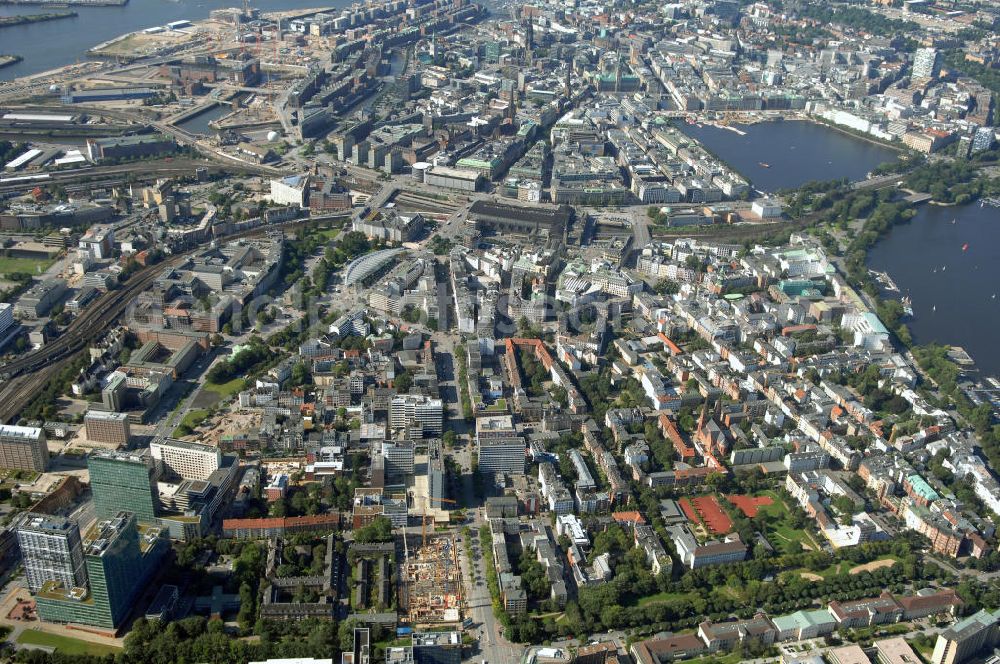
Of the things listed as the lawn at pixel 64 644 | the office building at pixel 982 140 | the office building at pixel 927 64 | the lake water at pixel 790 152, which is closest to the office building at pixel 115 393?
the lawn at pixel 64 644

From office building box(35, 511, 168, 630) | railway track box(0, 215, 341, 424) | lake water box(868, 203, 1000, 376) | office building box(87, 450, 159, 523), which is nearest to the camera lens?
office building box(35, 511, 168, 630)

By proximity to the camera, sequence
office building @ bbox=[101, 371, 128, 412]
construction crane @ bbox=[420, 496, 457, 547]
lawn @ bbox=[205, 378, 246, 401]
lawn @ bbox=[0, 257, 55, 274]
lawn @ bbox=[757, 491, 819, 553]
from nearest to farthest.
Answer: construction crane @ bbox=[420, 496, 457, 547] < lawn @ bbox=[757, 491, 819, 553] < office building @ bbox=[101, 371, 128, 412] < lawn @ bbox=[205, 378, 246, 401] < lawn @ bbox=[0, 257, 55, 274]

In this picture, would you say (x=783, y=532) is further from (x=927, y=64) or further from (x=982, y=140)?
(x=927, y=64)

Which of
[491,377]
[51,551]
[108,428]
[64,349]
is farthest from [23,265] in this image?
[51,551]

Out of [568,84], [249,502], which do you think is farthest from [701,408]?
[568,84]

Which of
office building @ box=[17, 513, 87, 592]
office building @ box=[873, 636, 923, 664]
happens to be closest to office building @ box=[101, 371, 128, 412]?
office building @ box=[17, 513, 87, 592]

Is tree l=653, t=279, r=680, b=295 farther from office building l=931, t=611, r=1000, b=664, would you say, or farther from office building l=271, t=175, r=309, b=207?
office building l=931, t=611, r=1000, b=664

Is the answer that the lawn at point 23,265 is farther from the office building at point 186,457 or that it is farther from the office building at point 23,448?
the office building at point 186,457
